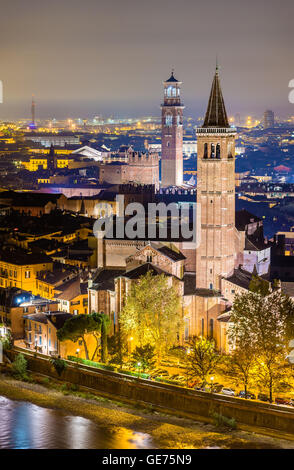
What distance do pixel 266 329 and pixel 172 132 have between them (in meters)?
34.4

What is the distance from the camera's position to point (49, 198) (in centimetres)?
4922

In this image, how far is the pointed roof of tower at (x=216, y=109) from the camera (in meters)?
26.2

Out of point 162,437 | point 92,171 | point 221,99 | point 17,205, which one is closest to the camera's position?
point 162,437

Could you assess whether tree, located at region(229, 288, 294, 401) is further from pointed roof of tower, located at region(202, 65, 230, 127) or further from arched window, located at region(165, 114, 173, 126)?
arched window, located at region(165, 114, 173, 126)

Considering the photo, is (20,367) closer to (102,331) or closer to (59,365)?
(59,365)

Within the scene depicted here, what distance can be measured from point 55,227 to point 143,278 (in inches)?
718

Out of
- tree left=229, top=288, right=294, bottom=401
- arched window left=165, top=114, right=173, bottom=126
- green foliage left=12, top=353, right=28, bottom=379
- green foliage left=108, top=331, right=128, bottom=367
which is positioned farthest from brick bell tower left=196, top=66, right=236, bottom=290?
arched window left=165, top=114, right=173, bottom=126

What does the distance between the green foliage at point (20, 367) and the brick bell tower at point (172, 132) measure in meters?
31.6

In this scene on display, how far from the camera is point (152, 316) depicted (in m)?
24.2

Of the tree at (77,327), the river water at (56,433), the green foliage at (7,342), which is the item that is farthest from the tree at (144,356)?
the green foliage at (7,342)

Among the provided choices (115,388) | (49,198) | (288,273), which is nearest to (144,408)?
(115,388)

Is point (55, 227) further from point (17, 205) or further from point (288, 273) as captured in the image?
point (288, 273)

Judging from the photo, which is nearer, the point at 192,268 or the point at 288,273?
the point at 192,268

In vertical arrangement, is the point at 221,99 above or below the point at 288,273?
above
